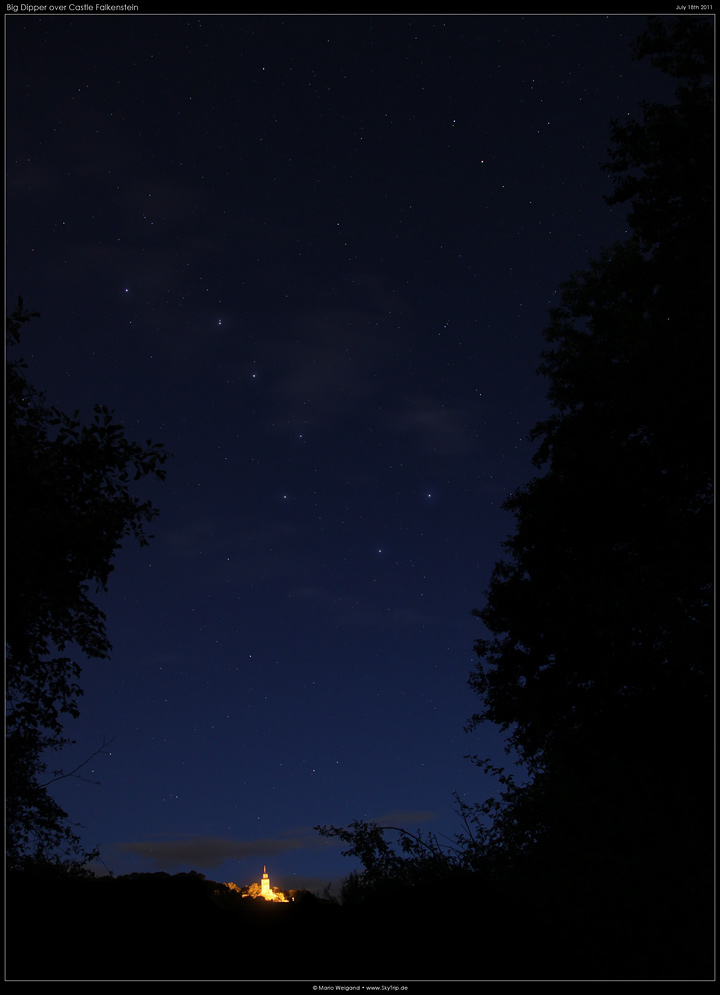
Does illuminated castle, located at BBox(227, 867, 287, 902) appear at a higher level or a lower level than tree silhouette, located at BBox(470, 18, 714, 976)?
lower

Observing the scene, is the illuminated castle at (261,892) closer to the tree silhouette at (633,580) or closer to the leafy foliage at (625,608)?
the leafy foliage at (625,608)

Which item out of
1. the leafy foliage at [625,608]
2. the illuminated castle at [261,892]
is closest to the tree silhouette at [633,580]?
the leafy foliage at [625,608]

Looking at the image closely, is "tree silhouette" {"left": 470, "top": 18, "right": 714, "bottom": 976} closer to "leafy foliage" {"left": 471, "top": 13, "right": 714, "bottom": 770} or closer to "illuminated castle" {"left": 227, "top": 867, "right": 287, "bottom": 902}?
"leafy foliage" {"left": 471, "top": 13, "right": 714, "bottom": 770}

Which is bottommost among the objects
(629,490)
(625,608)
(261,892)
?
(261,892)

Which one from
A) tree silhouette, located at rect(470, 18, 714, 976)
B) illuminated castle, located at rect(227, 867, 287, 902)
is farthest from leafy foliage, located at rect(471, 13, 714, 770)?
illuminated castle, located at rect(227, 867, 287, 902)

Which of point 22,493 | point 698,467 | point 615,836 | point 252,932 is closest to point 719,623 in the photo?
point 615,836

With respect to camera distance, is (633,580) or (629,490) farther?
(629,490)

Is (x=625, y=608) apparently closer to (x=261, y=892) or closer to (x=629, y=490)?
(x=629, y=490)

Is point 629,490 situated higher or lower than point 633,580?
higher

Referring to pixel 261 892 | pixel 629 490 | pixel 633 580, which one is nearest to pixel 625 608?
pixel 633 580

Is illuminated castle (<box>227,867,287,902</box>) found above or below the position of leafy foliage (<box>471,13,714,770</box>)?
below

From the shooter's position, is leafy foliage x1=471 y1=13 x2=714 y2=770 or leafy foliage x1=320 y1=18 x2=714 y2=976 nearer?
leafy foliage x1=320 y1=18 x2=714 y2=976

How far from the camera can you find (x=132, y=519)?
12.5 m

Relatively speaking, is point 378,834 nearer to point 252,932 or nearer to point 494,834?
point 494,834
